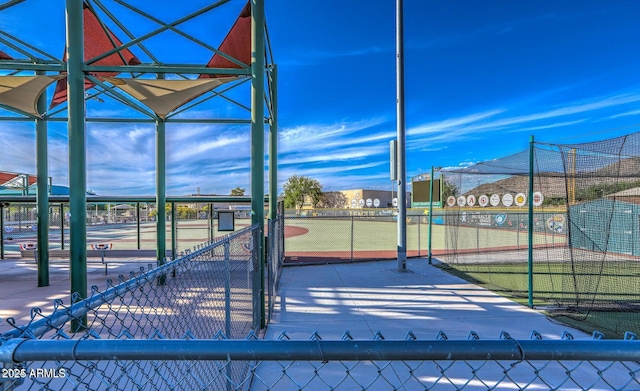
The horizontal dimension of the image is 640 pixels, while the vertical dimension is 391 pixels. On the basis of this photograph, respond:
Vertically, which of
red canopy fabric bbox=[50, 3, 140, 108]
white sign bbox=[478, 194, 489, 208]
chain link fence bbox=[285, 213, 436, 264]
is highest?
red canopy fabric bbox=[50, 3, 140, 108]

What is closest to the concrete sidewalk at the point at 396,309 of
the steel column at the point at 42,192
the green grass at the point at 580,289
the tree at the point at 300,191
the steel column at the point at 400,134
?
the green grass at the point at 580,289

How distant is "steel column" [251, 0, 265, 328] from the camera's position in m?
4.84

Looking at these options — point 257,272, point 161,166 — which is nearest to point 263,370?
point 257,272

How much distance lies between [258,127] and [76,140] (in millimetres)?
2796

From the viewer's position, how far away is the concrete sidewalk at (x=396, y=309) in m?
4.85

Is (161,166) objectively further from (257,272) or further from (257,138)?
(257,272)

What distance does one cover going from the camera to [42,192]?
7668 millimetres

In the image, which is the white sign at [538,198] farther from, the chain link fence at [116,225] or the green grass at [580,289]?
the chain link fence at [116,225]

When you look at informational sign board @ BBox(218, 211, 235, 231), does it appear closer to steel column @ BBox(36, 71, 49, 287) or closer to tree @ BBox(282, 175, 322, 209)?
steel column @ BBox(36, 71, 49, 287)

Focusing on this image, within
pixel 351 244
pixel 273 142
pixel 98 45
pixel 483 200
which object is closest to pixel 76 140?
pixel 98 45

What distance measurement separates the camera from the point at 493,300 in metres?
6.35

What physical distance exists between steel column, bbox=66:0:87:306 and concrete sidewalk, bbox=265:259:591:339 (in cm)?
323

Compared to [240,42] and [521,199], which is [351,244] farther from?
[240,42]

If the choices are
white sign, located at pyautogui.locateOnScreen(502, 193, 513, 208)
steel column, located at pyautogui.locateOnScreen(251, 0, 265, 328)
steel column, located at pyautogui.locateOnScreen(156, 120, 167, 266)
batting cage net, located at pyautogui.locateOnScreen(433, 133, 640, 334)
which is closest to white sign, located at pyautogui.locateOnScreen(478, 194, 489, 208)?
batting cage net, located at pyautogui.locateOnScreen(433, 133, 640, 334)
